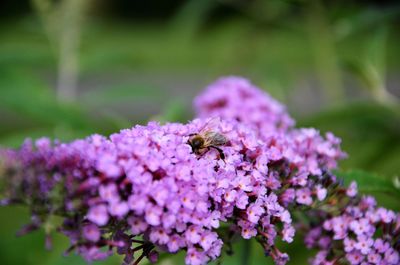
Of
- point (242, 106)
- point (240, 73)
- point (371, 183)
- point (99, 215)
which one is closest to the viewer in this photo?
point (99, 215)

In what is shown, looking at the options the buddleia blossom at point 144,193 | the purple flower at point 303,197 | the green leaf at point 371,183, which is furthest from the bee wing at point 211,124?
the green leaf at point 371,183

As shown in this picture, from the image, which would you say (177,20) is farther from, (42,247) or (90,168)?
(90,168)

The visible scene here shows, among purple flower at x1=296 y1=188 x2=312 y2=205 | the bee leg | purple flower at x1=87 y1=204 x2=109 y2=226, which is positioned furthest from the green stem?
purple flower at x1=87 y1=204 x2=109 y2=226

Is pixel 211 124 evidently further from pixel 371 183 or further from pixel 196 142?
pixel 371 183

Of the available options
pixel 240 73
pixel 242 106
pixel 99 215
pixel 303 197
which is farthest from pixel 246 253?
pixel 240 73

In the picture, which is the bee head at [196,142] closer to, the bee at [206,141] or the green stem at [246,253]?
the bee at [206,141]

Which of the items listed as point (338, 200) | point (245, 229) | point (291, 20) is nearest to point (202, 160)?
point (245, 229)
